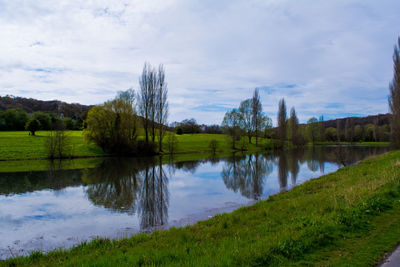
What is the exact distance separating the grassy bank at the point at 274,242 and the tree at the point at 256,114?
56150 mm

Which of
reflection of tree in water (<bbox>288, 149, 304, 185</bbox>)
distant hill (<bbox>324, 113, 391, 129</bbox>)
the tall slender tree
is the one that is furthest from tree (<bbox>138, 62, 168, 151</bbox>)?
distant hill (<bbox>324, 113, 391, 129</bbox>)

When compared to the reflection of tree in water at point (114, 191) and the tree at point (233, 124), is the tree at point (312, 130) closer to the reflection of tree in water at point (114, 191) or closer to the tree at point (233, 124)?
the tree at point (233, 124)

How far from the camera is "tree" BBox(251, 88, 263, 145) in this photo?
62.8 metres

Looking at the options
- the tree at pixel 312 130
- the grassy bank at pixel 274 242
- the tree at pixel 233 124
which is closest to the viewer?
the grassy bank at pixel 274 242

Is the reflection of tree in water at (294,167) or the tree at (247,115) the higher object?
the tree at (247,115)

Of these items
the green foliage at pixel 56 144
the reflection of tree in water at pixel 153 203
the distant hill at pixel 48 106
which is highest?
the distant hill at pixel 48 106

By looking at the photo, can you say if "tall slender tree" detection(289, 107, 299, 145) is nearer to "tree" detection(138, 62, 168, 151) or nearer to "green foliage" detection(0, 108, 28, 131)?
"tree" detection(138, 62, 168, 151)

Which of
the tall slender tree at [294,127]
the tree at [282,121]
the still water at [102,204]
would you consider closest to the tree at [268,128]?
the tree at [282,121]

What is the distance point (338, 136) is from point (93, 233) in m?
112

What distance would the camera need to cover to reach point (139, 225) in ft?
28.3

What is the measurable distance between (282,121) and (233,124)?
67.3 ft

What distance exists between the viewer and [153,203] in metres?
11.8

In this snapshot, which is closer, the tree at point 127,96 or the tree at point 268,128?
the tree at point 127,96

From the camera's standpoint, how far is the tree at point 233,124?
55562mm
